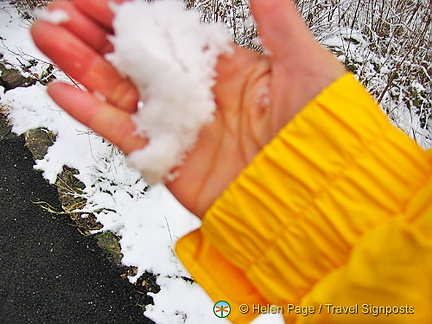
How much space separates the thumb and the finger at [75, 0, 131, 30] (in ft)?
1.72

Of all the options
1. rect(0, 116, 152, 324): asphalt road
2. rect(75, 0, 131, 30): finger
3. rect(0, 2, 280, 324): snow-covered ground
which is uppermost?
rect(75, 0, 131, 30): finger

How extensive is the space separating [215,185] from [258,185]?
194mm

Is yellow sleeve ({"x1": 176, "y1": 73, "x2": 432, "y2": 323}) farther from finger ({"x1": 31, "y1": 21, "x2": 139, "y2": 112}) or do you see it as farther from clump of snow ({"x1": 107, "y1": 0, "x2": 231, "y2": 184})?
finger ({"x1": 31, "y1": 21, "x2": 139, "y2": 112})

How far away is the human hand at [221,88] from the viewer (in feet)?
3.81

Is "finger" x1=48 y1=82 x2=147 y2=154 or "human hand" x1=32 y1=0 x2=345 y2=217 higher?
"human hand" x1=32 y1=0 x2=345 y2=217

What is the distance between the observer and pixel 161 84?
4.02 feet

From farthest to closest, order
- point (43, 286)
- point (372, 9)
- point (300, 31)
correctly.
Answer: point (372, 9), point (43, 286), point (300, 31)

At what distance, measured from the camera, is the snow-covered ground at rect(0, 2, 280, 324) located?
2076 mm

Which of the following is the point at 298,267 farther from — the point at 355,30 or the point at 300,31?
the point at 355,30

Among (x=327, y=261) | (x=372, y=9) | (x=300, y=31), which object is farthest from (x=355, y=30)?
(x=327, y=261)

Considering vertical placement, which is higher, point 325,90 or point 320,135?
point 325,90

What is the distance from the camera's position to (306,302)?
0.94 meters

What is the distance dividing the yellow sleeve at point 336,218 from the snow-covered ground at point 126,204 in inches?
43.0

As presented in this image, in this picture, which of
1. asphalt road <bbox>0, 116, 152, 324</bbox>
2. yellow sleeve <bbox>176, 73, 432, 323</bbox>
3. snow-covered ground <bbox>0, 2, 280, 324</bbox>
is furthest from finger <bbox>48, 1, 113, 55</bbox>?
asphalt road <bbox>0, 116, 152, 324</bbox>
